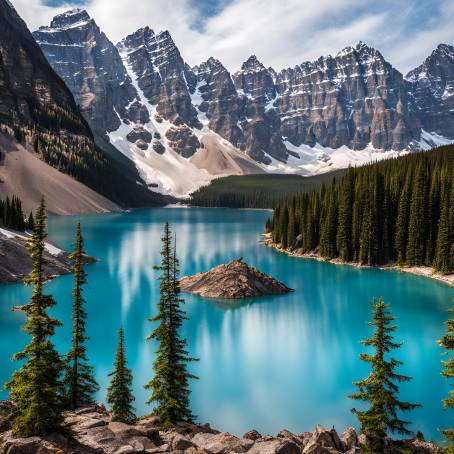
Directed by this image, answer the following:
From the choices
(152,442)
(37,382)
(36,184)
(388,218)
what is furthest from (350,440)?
(36,184)

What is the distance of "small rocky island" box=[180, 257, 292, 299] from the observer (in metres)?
54.0

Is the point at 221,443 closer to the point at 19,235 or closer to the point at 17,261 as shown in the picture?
the point at 17,261

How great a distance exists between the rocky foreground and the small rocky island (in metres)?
33.6

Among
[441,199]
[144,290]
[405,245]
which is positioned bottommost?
[144,290]

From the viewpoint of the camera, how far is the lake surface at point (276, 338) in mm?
26828

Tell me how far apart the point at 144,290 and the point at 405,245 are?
4426cm

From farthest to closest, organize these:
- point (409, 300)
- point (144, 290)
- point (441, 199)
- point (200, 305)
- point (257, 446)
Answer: point (441, 199), point (144, 290), point (409, 300), point (200, 305), point (257, 446)

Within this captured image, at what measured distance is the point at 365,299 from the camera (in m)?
54.9

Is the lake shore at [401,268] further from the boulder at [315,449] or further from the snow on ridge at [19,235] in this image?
the boulder at [315,449]

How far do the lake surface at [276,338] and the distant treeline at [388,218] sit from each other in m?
5.73

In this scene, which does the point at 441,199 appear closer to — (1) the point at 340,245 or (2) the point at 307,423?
(1) the point at 340,245

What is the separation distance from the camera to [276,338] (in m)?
40.0

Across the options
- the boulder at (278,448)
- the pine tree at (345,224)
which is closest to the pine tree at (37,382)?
the boulder at (278,448)

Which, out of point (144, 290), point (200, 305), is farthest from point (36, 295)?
point (144, 290)
